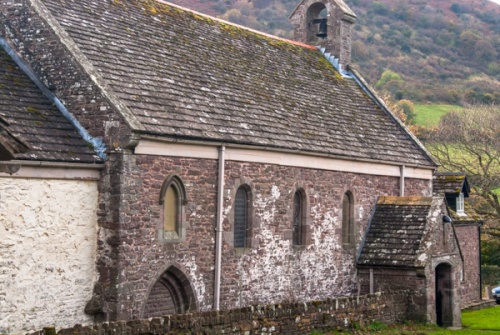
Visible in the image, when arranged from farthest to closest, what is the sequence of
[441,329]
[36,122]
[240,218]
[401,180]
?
[401,180], [441,329], [240,218], [36,122]

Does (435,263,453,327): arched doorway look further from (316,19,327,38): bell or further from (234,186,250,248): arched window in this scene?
(316,19,327,38): bell

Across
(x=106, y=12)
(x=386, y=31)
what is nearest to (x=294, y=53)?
(x=106, y=12)

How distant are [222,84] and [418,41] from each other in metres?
96.7

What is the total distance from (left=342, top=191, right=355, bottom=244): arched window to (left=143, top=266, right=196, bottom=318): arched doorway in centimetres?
804

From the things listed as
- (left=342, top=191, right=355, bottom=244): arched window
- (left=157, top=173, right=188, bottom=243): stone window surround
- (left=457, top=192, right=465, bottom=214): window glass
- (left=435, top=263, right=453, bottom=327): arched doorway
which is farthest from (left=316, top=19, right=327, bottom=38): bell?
(left=157, top=173, right=188, bottom=243): stone window surround

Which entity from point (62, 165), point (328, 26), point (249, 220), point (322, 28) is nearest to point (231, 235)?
point (249, 220)

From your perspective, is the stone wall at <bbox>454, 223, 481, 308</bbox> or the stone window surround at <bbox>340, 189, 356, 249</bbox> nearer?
the stone window surround at <bbox>340, 189, 356, 249</bbox>

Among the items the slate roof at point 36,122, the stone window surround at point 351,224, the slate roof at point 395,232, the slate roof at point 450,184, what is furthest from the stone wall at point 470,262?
the slate roof at point 36,122

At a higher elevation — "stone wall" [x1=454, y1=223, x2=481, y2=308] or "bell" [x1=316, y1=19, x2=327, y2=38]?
"bell" [x1=316, y1=19, x2=327, y2=38]

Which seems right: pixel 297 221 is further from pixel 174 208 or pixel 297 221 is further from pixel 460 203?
pixel 460 203

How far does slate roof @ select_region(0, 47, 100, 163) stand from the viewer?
17.0 metres

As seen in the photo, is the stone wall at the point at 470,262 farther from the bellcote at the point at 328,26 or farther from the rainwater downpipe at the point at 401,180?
the bellcote at the point at 328,26

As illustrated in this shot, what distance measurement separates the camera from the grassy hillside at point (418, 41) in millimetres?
89875

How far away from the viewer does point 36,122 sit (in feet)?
58.1
